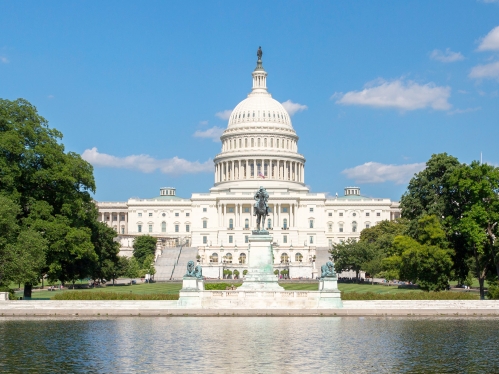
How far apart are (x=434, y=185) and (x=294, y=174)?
10011cm

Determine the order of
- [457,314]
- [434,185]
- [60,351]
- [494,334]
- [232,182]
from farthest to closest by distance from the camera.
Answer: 1. [232,182]
2. [434,185]
3. [457,314]
4. [494,334]
5. [60,351]

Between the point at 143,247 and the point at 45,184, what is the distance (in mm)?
67894

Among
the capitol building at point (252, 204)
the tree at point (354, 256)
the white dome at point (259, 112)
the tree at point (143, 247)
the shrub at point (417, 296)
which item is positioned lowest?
the shrub at point (417, 296)

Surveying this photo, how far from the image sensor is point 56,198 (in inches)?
2211

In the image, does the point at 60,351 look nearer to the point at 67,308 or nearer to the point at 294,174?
the point at 67,308

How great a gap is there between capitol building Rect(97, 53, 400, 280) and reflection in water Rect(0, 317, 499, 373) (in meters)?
108

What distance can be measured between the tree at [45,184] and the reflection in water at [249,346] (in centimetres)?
1687

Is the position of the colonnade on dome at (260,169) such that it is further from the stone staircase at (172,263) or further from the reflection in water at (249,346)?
the reflection in water at (249,346)

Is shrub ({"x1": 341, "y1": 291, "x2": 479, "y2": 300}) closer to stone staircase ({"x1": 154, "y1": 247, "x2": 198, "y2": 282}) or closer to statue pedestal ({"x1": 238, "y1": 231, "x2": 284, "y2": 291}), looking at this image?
statue pedestal ({"x1": 238, "y1": 231, "x2": 284, "y2": 291})

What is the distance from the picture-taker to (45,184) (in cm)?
5644

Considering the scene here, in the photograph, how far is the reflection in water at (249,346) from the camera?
75.9 feet

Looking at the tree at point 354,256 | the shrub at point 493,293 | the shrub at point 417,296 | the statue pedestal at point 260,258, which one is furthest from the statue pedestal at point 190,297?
the tree at point 354,256

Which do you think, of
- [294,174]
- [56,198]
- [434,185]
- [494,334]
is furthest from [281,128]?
[494,334]

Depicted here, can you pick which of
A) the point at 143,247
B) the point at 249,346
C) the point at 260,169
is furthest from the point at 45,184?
the point at 260,169
